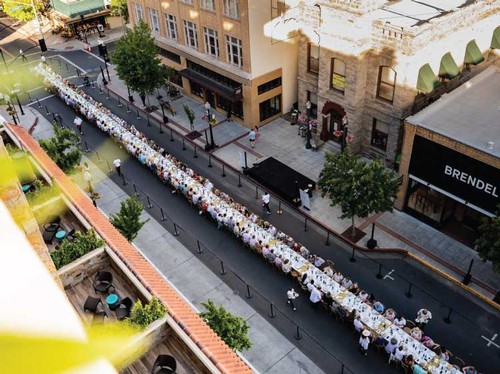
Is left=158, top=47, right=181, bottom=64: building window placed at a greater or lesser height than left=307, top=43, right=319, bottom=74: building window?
lesser

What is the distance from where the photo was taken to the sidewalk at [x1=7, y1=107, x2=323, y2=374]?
69.3ft

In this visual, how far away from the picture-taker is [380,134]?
31859mm

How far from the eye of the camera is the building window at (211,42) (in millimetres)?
37188

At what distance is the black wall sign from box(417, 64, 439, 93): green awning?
14.5 feet

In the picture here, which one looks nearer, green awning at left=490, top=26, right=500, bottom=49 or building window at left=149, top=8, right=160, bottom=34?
green awning at left=490, top=26, right=500, bottom=49

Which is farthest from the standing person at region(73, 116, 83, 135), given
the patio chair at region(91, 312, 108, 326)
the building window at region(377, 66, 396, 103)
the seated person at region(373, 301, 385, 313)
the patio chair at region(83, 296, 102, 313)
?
the patio chair at region(91, 312, 108, 326)

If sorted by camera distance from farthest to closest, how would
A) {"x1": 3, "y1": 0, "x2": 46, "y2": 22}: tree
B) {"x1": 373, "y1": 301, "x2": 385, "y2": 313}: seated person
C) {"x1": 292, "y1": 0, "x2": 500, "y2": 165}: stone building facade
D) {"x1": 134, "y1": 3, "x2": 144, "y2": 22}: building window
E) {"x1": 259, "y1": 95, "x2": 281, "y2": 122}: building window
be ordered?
1. {"x1": 3, "y1": 0, "x2": 46, "y2": 22}: tree
2. {"x1": 134, "y1": 3, "x2": 144, "y2": 22}: building window
3. {"x1": 259, "y1": 95, "x2": 281, "y2": 122}: building window
4. {"x1": 292, "y1": 0, "x2": 500, "y2": 165}: stone building facade
5. {"x1": 373, "y1": 301, "x2": 385, "y2": 313}: seated person

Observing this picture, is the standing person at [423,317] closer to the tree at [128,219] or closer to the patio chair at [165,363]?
the patio chair at [165,363]

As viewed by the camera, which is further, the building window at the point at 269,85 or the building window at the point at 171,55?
the building window at the point at 171,55

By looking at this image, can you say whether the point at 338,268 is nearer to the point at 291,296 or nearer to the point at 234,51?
the point at 291,296

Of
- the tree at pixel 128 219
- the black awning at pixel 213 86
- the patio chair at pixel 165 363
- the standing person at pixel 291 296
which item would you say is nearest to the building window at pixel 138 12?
the black awning at pixel 213 86

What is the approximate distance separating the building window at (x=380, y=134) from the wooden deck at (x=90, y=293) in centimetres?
2167

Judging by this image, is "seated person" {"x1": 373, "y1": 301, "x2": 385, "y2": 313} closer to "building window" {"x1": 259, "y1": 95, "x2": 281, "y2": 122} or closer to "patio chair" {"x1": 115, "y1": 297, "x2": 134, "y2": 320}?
"patio chair" {"x1": 115, "y1": 297, "x2": 134, "y2": 320}

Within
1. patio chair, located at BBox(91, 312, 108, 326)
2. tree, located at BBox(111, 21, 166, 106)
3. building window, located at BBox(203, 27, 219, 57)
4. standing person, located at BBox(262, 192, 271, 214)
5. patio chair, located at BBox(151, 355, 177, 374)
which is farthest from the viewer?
tree, located at BBox(111, 21, 166, 106)
